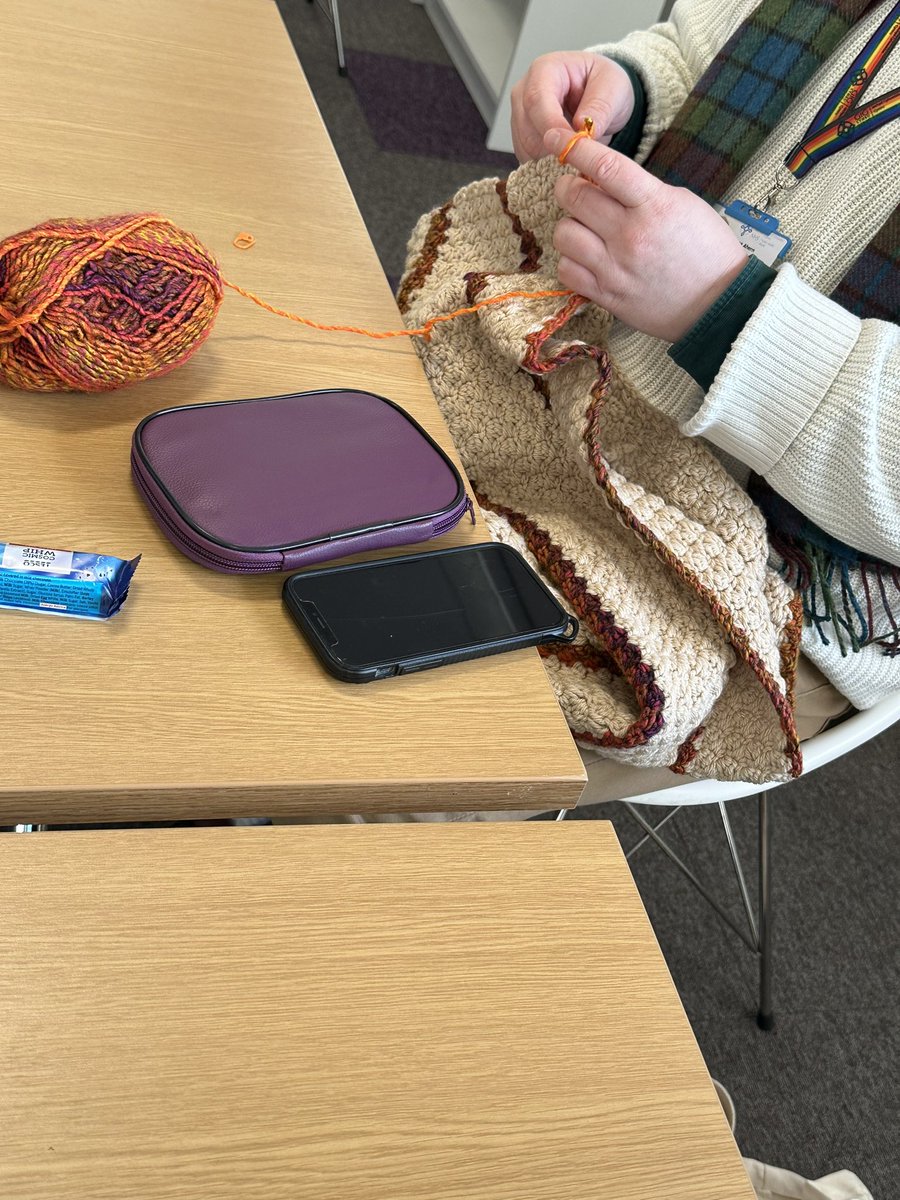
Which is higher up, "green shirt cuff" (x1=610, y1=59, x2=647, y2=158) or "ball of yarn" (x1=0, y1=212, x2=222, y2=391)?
"green shirt cuff" (x1=610, y1=59, x2=647, y2=158)

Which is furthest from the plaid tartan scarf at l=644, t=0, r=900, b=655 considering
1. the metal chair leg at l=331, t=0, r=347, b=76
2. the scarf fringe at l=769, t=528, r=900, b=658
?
the metal chair leg at l=331, t=0, r=347, b=76

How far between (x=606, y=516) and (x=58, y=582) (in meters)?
0.41

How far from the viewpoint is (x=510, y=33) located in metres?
2.71

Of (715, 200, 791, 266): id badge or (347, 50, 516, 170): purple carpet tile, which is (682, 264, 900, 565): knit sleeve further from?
(347, 50, 516, 170): purple carpet tile

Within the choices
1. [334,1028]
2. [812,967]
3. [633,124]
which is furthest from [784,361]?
[812,967]

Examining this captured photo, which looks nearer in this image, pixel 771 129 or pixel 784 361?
pixel 784 361

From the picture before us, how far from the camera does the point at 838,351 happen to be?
66 centimetres

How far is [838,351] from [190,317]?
0.41 metres

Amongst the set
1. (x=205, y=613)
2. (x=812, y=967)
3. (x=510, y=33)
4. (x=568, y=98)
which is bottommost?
(x=812, y=967)

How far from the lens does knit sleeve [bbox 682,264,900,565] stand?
654 millimetres

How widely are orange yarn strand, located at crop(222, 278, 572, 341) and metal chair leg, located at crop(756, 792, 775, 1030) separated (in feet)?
1.98

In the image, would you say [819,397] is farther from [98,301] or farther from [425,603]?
[98,301]

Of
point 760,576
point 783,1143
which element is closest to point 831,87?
point 760,576

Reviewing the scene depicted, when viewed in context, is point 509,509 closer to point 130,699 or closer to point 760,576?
point 760,576
